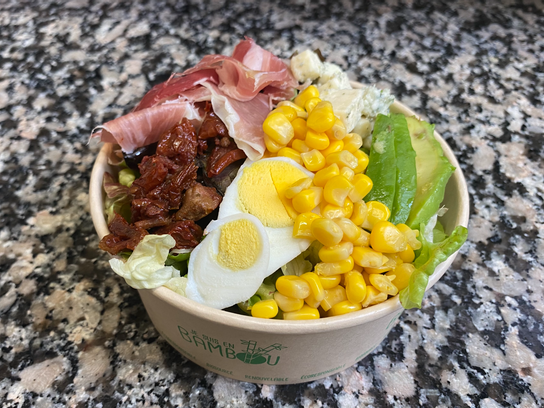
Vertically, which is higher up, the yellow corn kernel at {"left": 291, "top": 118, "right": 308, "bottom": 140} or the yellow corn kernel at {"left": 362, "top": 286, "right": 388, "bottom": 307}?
the yellow corn kernel at {"left": 291, "top": 118, "right": 308, "bottom": 140}

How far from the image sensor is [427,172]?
1584 millimetres

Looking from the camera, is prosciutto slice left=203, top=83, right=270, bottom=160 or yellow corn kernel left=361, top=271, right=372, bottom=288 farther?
prosciutto slice left=203, top=83, right=270, bottom=160

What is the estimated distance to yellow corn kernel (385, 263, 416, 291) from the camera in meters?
1.28

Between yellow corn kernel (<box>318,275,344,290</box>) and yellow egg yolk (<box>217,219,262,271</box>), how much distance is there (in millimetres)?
209

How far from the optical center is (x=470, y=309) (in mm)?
1755

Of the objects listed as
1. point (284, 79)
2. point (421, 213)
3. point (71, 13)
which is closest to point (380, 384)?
point (421, 213)

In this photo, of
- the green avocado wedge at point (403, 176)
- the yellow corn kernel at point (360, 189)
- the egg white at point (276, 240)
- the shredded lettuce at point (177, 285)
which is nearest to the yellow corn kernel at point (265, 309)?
the egg white at point (276, 240)

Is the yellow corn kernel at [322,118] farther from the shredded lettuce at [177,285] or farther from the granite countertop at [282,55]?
the granite countertop at [282,55]

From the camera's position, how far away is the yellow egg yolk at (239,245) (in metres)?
1.29

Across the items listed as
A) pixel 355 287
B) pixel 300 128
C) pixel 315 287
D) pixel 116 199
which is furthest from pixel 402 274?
pixel 116 199

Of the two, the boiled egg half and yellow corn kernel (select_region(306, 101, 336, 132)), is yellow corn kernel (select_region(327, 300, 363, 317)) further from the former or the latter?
yellow corn kernel (select_region(306, 101, 336, 132))

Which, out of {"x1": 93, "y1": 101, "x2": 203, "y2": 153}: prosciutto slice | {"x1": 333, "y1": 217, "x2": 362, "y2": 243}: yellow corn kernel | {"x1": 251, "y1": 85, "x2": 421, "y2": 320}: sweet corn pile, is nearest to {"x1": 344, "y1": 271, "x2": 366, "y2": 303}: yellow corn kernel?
{"x1": 251, "y1": 85, "x2": 421, "y2": 320}: sweet corn pile

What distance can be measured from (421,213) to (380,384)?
0.65 meters

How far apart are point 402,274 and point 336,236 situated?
0.25 m
